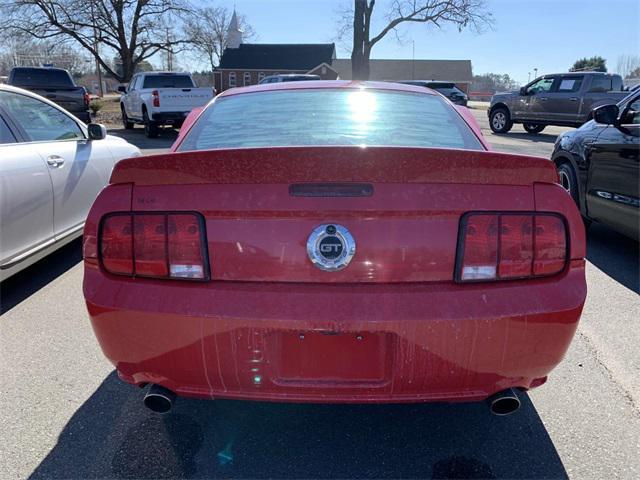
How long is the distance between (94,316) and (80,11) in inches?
1514

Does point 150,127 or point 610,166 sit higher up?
point 610,166

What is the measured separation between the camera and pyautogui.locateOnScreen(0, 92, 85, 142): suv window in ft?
13.5

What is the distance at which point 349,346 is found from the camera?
1.83 meters

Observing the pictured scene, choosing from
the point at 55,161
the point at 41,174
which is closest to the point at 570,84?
the point at 55,161

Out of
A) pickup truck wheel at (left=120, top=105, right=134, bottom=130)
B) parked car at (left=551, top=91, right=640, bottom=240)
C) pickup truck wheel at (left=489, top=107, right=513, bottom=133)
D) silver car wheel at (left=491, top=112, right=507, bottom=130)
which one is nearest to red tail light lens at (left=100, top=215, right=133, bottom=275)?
parked car at (left=551, top=91, right=640, bottom=240)

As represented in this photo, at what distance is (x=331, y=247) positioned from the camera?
5.95ft

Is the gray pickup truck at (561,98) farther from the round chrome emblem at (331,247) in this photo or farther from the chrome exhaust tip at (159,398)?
the chrome exhaust tip at (159,398)

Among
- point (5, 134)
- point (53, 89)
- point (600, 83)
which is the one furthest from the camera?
point (600, 83)

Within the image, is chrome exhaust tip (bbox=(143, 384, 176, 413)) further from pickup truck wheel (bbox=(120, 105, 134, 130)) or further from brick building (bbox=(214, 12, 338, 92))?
brick building (bbox=(214, 12, 338, 92))

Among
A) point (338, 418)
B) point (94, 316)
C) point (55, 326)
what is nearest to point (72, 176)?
point (55, 326)

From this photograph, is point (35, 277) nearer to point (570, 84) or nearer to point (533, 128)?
point (570, 84)

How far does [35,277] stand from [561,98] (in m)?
17.1

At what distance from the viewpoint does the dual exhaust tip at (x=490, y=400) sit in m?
1.98

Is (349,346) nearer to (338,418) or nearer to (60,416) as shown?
(338,418)
